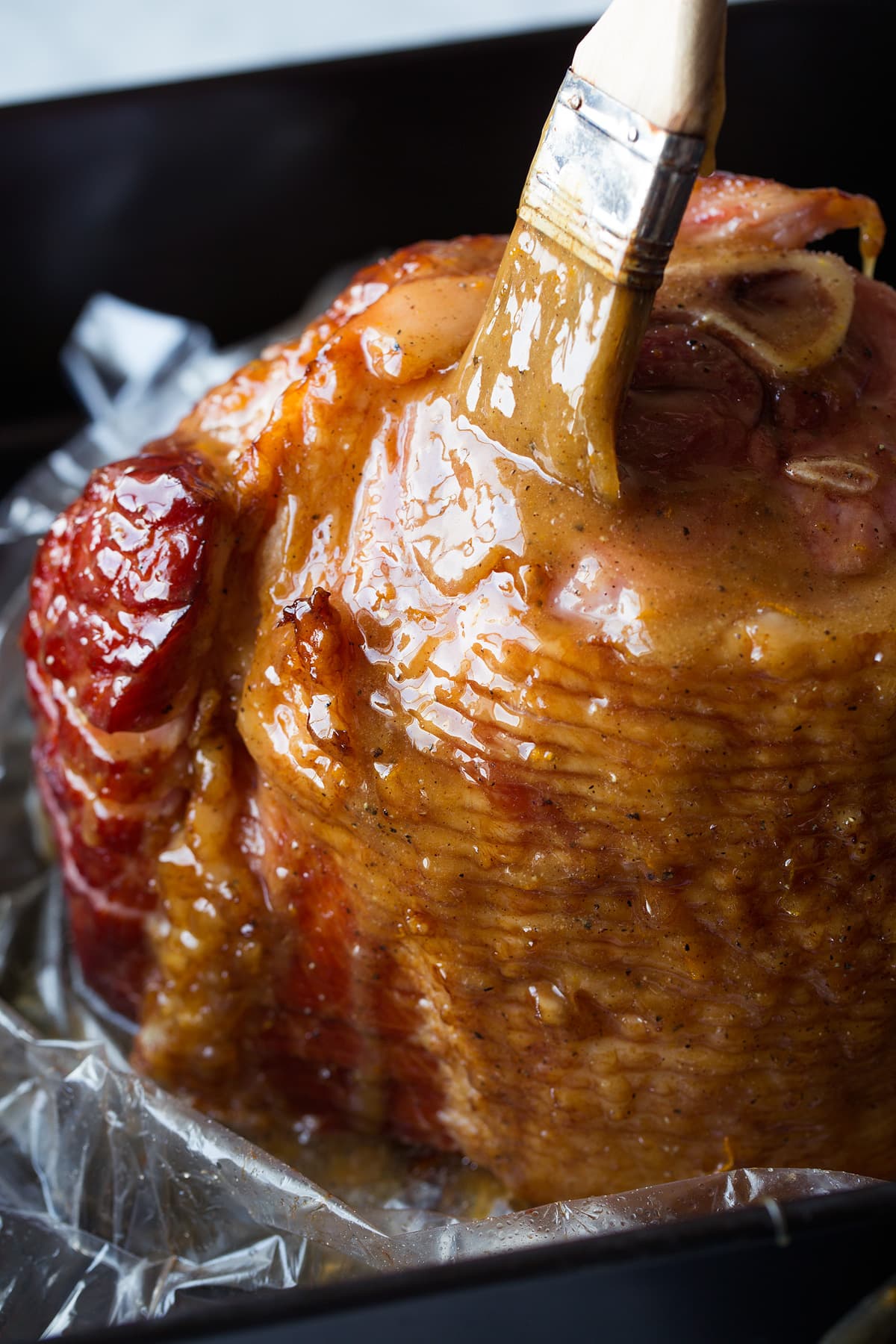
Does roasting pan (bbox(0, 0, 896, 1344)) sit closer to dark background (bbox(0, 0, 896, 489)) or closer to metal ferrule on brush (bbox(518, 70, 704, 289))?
dark background (bbox(0, 0, 896, 489))

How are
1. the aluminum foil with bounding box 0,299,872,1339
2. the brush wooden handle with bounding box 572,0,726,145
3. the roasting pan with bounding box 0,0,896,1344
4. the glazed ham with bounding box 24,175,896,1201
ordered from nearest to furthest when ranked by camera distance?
the brush wooden handle with bounding box 572,0,726,145 → the glazed ham with bounding box 24,175,896,1201 → the aluminum foil with bounding box 0,299,872,1339 → the roasting pan with bounding box 0,0,896,1344

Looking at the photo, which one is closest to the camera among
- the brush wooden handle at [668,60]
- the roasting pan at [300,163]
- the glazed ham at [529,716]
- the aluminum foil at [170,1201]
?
the brush wooden handle at [668,60]

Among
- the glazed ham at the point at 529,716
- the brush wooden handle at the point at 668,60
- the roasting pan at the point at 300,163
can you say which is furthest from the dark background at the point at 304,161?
the brush wooden handle at the point at 668,60

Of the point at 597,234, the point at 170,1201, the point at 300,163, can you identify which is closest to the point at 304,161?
the point at 300,163

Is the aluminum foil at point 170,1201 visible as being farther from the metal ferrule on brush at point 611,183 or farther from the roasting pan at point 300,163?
the roasting pan at point 300,163

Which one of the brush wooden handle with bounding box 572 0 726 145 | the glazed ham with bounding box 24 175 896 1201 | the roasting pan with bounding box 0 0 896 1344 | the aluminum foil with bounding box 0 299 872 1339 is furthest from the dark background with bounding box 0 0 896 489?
the brush wooden handle with bounding box 572 0 726 145

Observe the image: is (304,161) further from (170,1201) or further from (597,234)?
(170,1201)
